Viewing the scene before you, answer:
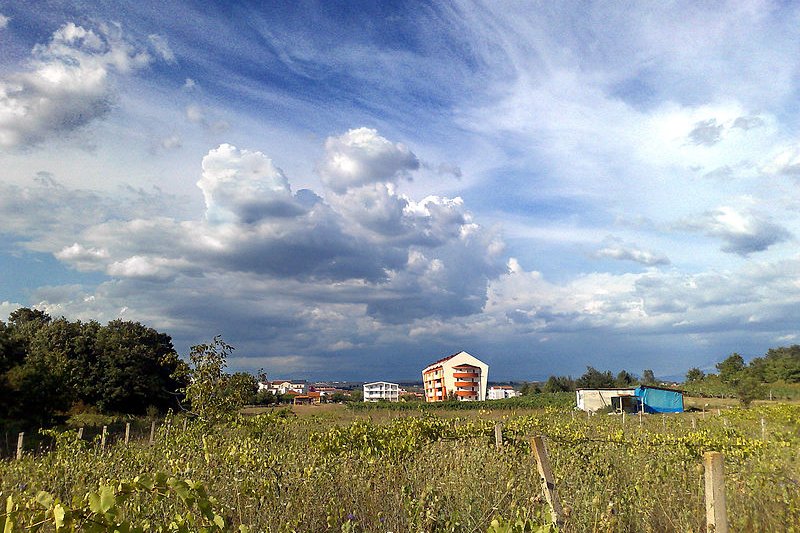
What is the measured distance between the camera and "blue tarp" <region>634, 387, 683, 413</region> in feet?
139

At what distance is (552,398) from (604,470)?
4784 centimetres

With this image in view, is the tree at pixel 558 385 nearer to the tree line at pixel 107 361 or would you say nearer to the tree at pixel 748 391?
the tree at pixel 748 391

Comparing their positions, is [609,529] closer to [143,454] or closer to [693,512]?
[693,512]

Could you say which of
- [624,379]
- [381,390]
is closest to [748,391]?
[624,379]

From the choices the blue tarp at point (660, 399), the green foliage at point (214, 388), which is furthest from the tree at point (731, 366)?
the green foliage at point (214, 388)

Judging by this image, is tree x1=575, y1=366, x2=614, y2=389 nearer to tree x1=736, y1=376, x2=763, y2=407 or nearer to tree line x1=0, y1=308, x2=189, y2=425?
tree x1=736, y1=376, x2=763, y2=407

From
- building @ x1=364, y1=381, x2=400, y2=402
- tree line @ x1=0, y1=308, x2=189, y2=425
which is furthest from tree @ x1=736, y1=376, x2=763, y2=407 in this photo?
building @ x1=364, y1=381, x2=400, y2=402

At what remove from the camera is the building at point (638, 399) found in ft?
139

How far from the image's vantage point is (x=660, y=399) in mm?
42438

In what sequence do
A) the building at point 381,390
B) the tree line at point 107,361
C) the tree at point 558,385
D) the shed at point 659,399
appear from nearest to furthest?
the tree line at point 107,361 → the shed at point 659,399 → the tree at point 558,385 → the building at point 381,390

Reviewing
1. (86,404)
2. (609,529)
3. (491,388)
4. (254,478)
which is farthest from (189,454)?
(491,388)

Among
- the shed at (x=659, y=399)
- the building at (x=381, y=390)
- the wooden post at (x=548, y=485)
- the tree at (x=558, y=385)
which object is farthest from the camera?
the building at (x=381, y=390)

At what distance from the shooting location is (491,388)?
3676 inches

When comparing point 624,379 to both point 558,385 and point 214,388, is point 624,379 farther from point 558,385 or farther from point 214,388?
point 214,388
